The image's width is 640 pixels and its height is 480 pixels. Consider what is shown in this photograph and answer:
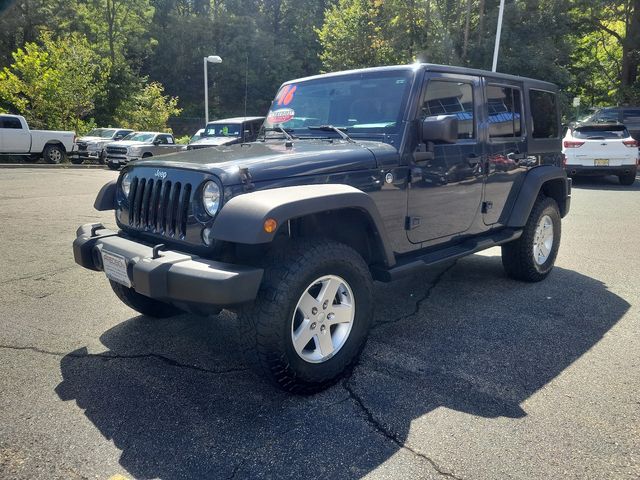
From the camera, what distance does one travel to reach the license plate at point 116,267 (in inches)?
113

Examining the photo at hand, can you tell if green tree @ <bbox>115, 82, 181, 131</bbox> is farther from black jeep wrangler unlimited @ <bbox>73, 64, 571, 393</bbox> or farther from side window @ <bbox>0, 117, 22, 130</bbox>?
black jeep wrangler unlimited @ <bbox>73, 64, 571, 393</bbox>

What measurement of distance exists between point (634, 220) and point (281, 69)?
39.2m

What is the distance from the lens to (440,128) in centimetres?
330

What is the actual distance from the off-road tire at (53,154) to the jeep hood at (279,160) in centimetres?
1830

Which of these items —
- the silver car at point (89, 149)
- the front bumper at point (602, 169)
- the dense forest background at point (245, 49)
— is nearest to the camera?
the front bumper at point (602, 169)

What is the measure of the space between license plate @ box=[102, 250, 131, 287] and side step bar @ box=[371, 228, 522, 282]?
1.55 m

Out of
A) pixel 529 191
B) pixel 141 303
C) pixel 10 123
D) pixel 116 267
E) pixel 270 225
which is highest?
pixel 10 123

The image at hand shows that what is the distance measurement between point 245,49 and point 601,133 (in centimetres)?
3718

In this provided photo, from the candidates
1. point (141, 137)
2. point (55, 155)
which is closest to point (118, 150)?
point (141, 137)

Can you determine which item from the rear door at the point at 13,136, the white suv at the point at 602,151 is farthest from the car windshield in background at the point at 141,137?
the white suv at the point at 602,151

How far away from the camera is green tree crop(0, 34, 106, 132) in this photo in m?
22.7

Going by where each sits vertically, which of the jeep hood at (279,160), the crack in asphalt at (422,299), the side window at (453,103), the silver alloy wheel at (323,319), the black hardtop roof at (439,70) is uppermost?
the black hardtop roof at (439,70)

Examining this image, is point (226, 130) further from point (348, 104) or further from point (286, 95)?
point (348, 104)

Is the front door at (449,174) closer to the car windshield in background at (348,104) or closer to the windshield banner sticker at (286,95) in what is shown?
the car windshield in background at (348,104)
